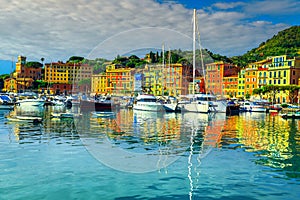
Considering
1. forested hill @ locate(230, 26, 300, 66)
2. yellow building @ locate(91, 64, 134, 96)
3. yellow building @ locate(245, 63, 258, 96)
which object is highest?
forested hill @ locate(230, 26, 300, 66)

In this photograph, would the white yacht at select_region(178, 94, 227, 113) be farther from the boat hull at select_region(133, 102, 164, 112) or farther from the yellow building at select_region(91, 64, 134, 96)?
the yellow building at select_region(91, 64, 134, 96)

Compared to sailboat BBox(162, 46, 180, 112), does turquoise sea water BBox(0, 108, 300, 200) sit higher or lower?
lower

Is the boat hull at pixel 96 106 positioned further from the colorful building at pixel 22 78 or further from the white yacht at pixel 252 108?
the colorful building at pixel 22 78

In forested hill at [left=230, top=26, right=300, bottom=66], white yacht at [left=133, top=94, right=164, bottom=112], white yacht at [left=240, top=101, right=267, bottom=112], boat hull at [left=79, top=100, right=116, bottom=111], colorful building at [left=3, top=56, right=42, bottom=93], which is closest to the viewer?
boat hull at [left=79, top=100, right=116, bottom=111]

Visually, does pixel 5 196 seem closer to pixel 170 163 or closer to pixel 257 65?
pixel 170 163

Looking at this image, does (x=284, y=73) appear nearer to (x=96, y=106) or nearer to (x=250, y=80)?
(x=250, y=80)

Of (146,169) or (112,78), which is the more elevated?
(112,78)

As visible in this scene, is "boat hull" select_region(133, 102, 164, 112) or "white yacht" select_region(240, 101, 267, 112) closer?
"boat hull" select_region(133, 102, 164, 112)

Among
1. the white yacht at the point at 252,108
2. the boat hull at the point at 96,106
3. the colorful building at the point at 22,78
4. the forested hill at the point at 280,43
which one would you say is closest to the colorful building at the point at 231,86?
the white yacht at the point at 252,108

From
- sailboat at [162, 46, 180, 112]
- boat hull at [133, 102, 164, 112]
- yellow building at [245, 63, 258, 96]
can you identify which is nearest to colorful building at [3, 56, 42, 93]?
yellow building at [245, 63, 258, 96]

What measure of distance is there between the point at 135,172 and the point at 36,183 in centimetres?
286

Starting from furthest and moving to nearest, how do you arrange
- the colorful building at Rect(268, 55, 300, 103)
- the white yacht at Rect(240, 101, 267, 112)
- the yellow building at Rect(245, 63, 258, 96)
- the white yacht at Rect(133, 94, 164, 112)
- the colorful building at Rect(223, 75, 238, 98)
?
the colorful building at Rect(223, 75, 238, 98) < the yellow building at Rect(245, 63, 258, 96) < the colorful building at Rect(268, 55, 300, 103) < the white yacht at Rect(240, 101, 267, 112) < the white yacht at Rect(133, 94, 164, 112)

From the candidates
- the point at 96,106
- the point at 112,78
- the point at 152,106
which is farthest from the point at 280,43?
the point at 112,78

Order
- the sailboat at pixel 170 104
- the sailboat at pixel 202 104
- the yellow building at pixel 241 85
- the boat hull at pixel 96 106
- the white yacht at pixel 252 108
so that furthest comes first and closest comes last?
the yellow building at pixel 241 85, the white yacht at pixel 252 108, the sailboat at pixel 170 104, the boat hull at pixel 96 106, the sailboat at pixel 202 104
